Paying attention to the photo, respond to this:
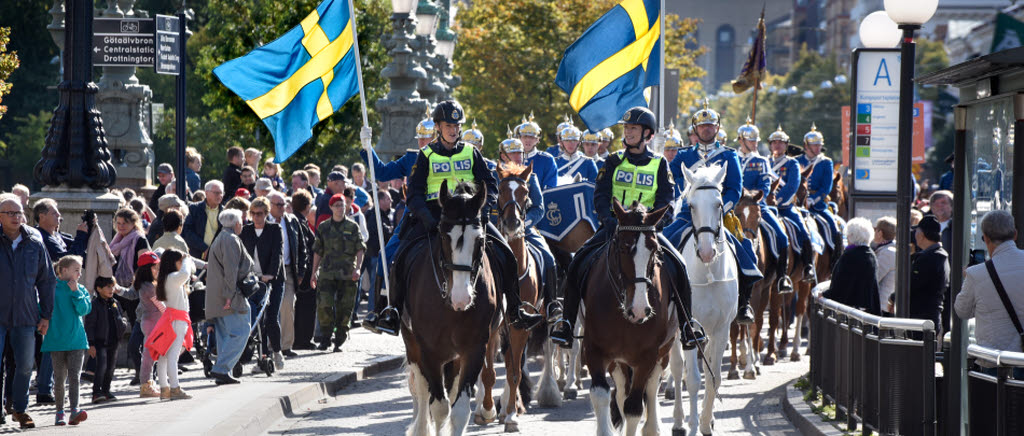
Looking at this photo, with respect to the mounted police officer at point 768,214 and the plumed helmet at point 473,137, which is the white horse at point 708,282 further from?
the mounted police officer at point 768,214

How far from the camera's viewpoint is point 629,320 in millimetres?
10133

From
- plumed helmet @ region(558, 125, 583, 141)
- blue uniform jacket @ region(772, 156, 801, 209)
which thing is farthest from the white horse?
blue uniform jacket @ region(772, 156, 801, 209)

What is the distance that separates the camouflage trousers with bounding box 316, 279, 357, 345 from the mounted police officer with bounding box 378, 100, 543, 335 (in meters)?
6.16

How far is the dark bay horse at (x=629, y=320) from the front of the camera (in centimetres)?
999

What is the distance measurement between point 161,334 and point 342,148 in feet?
63.3

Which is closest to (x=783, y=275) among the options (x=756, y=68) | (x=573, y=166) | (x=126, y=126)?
(x=573, y=166)

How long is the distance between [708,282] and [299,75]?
4728 millimetres

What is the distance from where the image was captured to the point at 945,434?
9680 millimetres

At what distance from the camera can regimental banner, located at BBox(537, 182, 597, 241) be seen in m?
14.7

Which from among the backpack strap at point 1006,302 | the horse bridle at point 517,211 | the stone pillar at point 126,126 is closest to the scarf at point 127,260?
the horse bridle at point 517,211

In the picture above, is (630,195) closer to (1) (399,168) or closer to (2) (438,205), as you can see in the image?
(2) (438,205)

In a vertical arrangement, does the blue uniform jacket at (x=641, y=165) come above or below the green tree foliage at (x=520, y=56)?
below

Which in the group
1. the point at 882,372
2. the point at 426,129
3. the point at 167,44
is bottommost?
the point at 882,372

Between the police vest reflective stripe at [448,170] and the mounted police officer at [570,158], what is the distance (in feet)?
14.4
